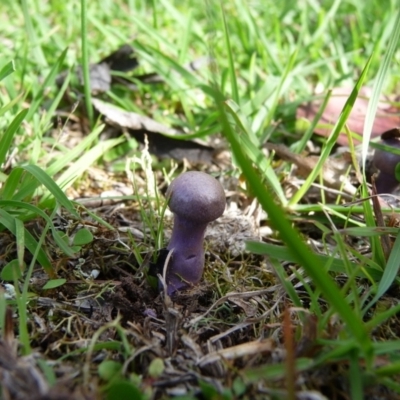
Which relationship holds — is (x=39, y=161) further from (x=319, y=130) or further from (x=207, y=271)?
(x=319, y=130)

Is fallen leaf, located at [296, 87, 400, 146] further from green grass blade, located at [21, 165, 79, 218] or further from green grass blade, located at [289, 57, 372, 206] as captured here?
green grass blade, located at [21, 165, 79, 218]

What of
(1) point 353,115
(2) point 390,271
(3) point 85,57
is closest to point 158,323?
(2) point 390,271

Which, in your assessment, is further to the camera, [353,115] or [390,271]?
[353,115]

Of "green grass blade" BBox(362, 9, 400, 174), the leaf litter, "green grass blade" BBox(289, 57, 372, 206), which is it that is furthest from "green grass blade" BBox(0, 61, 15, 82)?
"green grass blade" BBox(362, 9, 400, 174)

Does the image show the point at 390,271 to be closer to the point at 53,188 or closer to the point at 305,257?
the point at 305,257

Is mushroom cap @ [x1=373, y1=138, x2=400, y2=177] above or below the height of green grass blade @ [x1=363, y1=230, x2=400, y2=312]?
above

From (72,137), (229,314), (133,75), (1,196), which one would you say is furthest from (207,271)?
(133,75)
